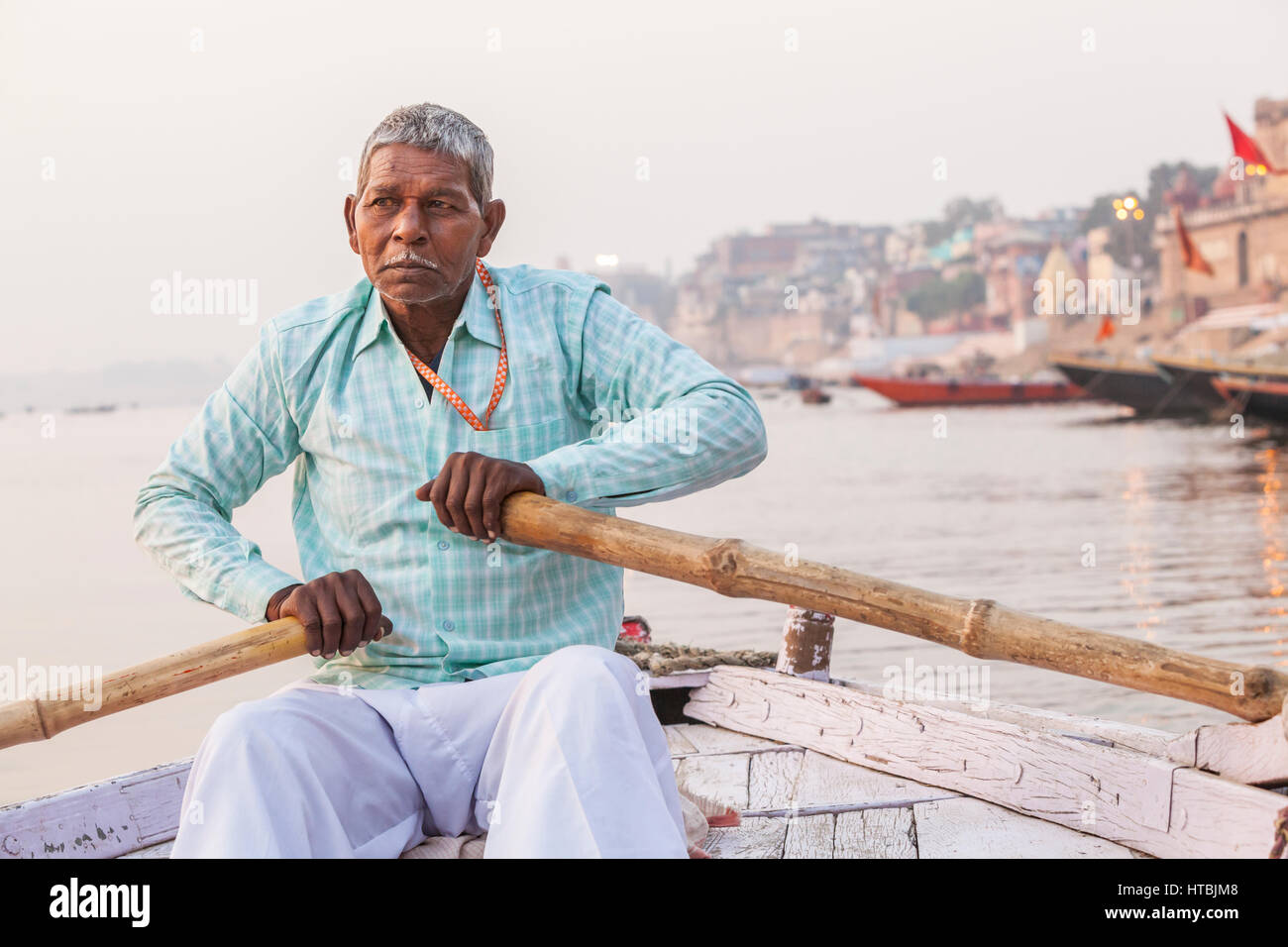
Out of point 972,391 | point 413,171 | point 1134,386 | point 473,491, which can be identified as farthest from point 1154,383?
point 473,491

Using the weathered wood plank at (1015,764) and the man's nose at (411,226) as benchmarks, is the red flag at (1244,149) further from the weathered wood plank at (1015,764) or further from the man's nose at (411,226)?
the man's nose at (411,226)

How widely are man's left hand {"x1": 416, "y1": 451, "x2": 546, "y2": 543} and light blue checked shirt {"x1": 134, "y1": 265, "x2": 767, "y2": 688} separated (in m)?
0.08

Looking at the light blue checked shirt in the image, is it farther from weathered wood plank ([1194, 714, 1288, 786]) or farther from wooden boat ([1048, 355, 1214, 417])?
wooden boat ([1048, 355, 1214, 417])

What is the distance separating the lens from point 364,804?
1818mm

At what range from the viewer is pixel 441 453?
6.61 feet

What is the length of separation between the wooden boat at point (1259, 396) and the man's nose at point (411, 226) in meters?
22.8

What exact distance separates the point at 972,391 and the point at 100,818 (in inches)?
1562

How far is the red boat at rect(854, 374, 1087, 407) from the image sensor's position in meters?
→ 40.2

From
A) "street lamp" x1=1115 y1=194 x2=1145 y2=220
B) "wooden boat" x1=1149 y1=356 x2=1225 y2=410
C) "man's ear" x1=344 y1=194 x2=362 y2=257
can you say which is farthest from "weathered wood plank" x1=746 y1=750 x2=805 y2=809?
"wooden boat" x1=1149 y1=356 x2=1225 y2=410

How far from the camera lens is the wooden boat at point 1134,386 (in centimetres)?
2930

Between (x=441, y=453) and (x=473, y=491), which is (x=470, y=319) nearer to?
(x=441, y=453)

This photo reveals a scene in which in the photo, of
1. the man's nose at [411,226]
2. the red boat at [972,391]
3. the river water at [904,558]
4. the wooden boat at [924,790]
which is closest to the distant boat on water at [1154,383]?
the river water at [904,558]

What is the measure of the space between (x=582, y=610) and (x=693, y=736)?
101 cm

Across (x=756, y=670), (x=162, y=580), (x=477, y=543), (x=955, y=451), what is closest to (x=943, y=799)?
(x=756, y=670)
